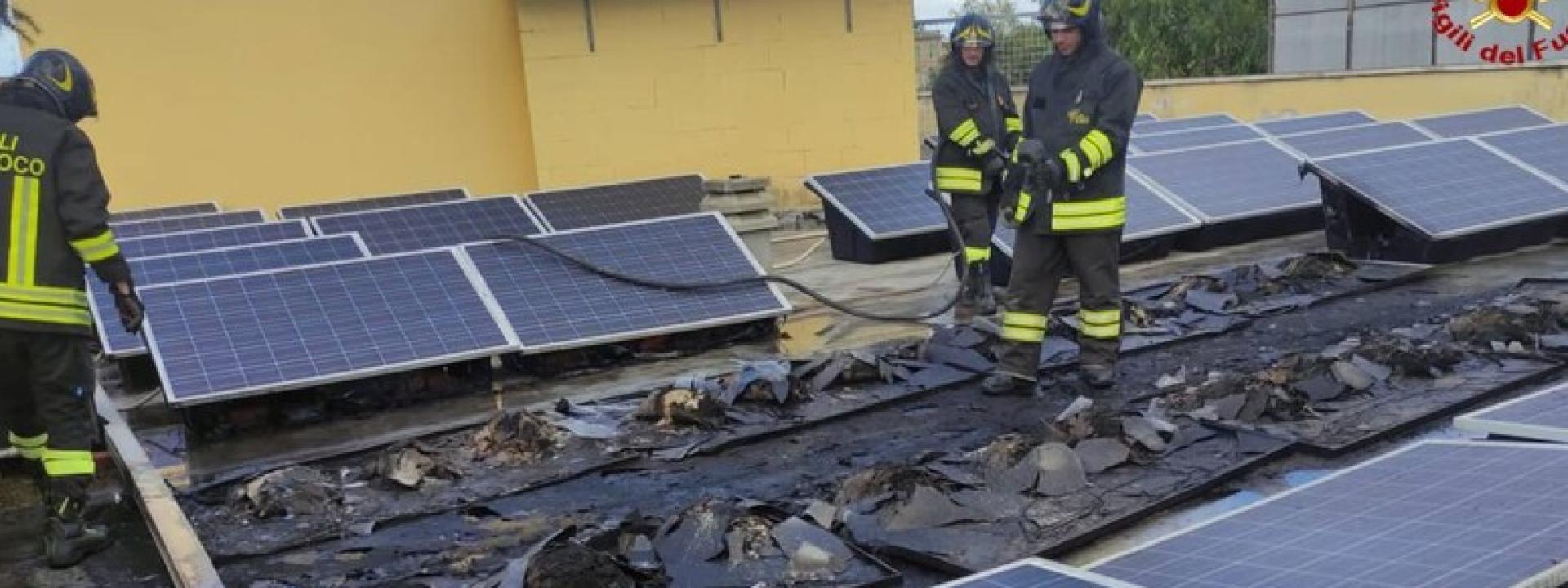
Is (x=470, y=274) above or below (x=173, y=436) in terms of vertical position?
above

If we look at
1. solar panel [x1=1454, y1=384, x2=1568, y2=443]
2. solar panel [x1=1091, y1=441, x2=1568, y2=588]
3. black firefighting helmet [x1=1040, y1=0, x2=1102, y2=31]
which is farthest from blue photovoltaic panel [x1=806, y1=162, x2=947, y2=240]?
solar panel [x1=1091, y1=441, x2=1568, y2=588]

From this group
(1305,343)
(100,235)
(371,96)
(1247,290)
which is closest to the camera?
(100,235)

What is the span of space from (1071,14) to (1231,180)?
201 inches

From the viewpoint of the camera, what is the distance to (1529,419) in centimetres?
409

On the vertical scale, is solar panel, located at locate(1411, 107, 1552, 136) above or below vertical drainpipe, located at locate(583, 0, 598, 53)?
below

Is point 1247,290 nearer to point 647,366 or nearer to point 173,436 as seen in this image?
point 647,366

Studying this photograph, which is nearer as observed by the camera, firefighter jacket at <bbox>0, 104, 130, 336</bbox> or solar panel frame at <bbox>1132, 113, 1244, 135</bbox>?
firefighter jacket at <bbox>0, 104, 130, 336</bbox>

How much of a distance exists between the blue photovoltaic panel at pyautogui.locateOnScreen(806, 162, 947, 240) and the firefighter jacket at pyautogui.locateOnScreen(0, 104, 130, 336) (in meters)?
6.31

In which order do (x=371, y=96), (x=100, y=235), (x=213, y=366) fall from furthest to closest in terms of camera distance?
(x=371, y=96), (x=213, y=366), (x=100, y=235)

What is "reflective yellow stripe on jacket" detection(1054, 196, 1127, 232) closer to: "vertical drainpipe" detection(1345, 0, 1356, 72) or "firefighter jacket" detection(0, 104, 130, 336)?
"firefighter jacket" detection(0, 104, 130, 336)

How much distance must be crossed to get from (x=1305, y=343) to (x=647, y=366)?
11.9ft

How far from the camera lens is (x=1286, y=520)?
340cm

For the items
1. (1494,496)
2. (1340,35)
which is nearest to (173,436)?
(1494,496)

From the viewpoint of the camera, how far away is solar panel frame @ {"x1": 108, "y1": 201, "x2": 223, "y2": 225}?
1184cm
